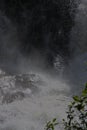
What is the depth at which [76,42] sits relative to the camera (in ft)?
42.3

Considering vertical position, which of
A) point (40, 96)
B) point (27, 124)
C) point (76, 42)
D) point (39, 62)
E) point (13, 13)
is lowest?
point (27, 124)

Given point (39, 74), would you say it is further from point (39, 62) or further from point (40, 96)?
point (40, 96)

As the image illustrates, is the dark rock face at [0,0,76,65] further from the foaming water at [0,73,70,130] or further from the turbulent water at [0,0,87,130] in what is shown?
the foaming water at [0,73,70,130]

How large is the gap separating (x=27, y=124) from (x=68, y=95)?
8.79 feet

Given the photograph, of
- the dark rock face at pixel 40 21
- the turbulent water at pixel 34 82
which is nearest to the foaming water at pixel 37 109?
the turbulent water at pixel 34 82

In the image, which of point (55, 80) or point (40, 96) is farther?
point (55, 80)

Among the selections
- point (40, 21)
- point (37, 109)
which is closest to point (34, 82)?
point (37, 109)

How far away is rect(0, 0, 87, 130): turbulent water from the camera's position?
848 centimetres

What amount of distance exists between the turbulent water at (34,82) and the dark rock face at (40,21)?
26 cm

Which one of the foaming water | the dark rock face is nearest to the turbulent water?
the foaming water

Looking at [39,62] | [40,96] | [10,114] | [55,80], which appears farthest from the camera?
[39,62]

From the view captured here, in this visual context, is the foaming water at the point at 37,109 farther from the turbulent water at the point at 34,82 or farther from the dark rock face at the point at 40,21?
the dark rock face at the point at 40,21

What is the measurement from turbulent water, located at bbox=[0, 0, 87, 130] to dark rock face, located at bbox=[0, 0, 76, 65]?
0.86ft

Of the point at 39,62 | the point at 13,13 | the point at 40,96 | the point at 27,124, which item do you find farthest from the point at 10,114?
the point at 13,13
